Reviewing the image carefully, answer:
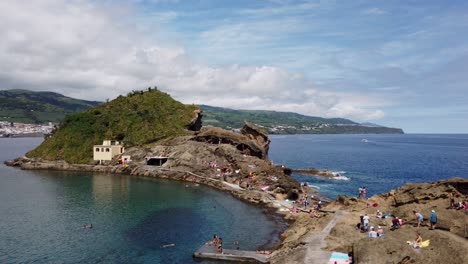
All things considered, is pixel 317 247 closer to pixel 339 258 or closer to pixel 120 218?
pixel 339 258

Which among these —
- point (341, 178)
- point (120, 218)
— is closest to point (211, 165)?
point (341, 178)

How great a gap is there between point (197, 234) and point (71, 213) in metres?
24.0

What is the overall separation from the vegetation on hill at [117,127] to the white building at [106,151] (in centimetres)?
378

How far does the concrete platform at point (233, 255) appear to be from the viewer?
39.8m

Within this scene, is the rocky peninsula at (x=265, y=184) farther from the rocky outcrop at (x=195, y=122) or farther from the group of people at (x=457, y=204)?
the group of people at (x=457, y=204)

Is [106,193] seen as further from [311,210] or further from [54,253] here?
[311,210]

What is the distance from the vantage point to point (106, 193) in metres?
75.9

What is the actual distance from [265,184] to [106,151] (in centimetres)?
5990

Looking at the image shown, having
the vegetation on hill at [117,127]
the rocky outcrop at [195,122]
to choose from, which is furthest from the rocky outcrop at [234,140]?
the rocky outcrop at [195,122]

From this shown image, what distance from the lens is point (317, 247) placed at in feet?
123

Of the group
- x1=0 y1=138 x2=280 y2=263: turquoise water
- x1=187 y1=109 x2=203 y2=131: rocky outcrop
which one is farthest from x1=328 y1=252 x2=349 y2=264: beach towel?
x1=187 y1=109 x2=203 y2=131: rocky outcrop

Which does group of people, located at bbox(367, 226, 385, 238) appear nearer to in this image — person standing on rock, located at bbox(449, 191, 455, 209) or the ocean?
person standing on rock, located at bbox(449, 191, 455, 209)

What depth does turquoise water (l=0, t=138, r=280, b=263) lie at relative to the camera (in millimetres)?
42156

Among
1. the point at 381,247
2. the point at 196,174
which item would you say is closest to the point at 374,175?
the point at 196,174
